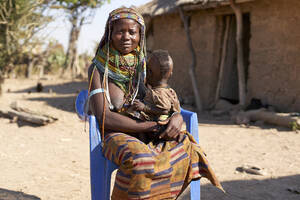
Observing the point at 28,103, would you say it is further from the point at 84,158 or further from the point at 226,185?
the point at 226,185

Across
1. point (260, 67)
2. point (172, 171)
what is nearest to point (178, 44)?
point (260, 67)

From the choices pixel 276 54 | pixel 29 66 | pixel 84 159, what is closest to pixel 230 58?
pixel 276 54

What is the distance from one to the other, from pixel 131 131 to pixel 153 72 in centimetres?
41

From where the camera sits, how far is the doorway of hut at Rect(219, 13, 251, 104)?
7.99m

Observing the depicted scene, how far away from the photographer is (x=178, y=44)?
852 cm

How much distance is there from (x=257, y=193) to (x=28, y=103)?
18.2 feet

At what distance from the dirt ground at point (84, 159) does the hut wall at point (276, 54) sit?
0.97m

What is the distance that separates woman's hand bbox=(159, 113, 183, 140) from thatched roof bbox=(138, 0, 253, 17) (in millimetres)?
5426

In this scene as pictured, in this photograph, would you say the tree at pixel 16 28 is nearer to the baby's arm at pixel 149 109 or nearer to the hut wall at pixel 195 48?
the hut wall at pixel 195 48

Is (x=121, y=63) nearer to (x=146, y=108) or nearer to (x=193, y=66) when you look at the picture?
(x=146, y=108)

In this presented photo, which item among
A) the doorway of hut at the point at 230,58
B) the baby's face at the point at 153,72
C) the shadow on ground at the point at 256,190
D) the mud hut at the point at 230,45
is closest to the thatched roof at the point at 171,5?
the mud hut at the point at 230,45

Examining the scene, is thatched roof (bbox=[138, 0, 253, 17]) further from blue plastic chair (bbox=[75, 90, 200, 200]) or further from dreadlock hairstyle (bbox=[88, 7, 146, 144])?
blue plastic chair (bbox=[75, 90, 200, 200])

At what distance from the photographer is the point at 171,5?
809 centimetres

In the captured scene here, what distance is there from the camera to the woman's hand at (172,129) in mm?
2061
